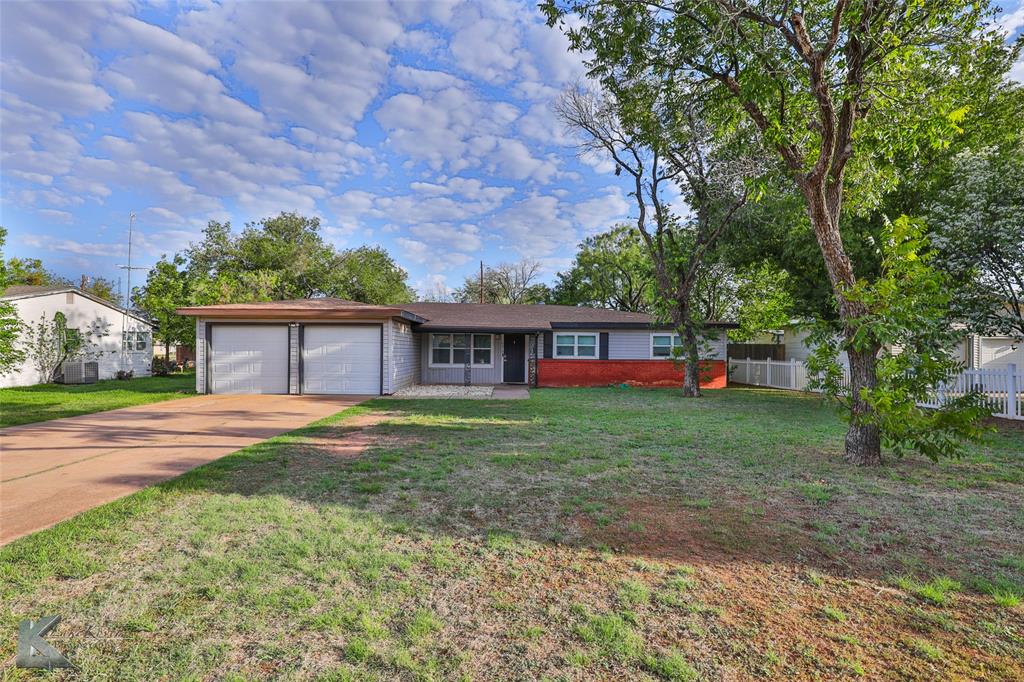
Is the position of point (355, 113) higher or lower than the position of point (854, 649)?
higher

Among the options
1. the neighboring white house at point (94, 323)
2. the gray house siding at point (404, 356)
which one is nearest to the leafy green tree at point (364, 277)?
the neighboring white house at point (94, 323)

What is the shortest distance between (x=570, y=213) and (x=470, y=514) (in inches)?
1020

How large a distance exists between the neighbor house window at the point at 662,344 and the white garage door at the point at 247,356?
43.1 feet

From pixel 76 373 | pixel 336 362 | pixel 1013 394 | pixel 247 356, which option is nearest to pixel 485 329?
pixel 336 362

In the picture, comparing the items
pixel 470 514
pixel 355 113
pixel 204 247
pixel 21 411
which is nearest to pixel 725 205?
pixel 355 113

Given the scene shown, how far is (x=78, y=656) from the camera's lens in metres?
2.12

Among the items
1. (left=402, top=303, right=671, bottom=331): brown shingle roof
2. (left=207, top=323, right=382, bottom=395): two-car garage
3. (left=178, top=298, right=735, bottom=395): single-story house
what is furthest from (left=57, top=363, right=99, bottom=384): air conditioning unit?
(left=402, top=303, right=671, bottom=331): brown shingle roof

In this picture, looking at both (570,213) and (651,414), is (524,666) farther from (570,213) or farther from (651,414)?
(570,213)

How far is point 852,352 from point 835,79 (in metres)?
3.90

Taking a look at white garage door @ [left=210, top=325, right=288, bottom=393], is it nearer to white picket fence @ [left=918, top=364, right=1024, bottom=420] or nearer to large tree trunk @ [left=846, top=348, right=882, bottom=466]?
large tree trunk @ [left=846, top=348, right=882, bottom=466]

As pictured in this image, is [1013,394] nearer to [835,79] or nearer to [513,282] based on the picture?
[835,79]

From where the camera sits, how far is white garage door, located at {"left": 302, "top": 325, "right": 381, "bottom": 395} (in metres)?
14.2

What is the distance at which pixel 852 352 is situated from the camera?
5.90 m

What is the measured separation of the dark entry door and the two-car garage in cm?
595
